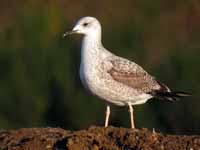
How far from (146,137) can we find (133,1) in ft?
81.2

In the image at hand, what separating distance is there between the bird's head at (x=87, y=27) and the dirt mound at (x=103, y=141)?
2328 millimetres

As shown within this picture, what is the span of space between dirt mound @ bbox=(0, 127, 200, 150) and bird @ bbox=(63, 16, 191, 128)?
160 centimetres

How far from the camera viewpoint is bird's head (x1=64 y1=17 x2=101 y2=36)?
13297mm

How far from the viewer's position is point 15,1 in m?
38.6

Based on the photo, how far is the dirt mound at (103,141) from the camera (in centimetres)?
1069

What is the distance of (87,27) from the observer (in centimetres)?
1339

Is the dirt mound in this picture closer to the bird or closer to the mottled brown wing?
the bird

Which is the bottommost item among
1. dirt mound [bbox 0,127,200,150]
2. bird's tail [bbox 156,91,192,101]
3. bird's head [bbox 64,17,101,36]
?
dirt mound [bbox 0,127,200,150]

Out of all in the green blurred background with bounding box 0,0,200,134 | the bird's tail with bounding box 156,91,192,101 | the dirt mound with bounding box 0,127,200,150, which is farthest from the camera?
the green blurred background with bounding box 0,0,200,134

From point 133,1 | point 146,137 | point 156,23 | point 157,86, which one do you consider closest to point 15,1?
point 133,1

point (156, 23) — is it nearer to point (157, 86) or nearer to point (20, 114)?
point (20, 114)

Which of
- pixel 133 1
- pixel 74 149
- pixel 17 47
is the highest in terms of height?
pixel 133 1

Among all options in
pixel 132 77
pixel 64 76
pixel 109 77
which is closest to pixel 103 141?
pixel 109 77

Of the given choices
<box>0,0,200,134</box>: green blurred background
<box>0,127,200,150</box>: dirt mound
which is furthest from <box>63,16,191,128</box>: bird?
<box>0,0,200,134</box>: green blurred background
